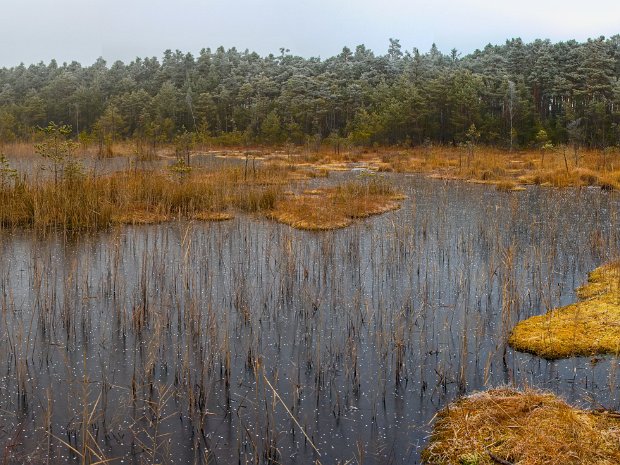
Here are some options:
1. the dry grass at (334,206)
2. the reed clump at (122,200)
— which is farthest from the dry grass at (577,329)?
the reed clump at (122,200)

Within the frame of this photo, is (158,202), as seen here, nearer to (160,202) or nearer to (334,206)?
(160,202)

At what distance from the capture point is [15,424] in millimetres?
4508

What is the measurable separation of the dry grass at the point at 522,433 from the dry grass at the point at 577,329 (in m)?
1.30

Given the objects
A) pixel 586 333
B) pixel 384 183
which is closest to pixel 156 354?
pixel 586 333

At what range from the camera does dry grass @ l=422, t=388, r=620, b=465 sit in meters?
4.01

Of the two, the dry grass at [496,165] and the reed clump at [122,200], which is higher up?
the dry grass at [496,165]

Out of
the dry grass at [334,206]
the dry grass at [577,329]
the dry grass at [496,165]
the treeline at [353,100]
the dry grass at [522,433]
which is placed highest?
the treeline at [353,100]

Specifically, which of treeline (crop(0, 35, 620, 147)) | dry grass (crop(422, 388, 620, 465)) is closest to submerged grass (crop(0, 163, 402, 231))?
dry grass (crop(422, 388, 620, 465))

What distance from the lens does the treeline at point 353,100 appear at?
3741 cm

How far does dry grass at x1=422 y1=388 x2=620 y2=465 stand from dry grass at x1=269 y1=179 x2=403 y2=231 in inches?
290

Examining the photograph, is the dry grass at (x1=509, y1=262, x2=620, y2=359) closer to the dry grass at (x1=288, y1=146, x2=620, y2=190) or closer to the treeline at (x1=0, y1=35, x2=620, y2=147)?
the dry grass at (x1=288, y1=146, x2=620, y2=190)

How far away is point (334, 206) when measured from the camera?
14.3 m

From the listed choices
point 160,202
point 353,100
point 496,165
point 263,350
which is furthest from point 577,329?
point 353,100

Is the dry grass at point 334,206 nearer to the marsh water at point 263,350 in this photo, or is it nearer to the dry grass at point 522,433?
the marsh water at point 263,350
